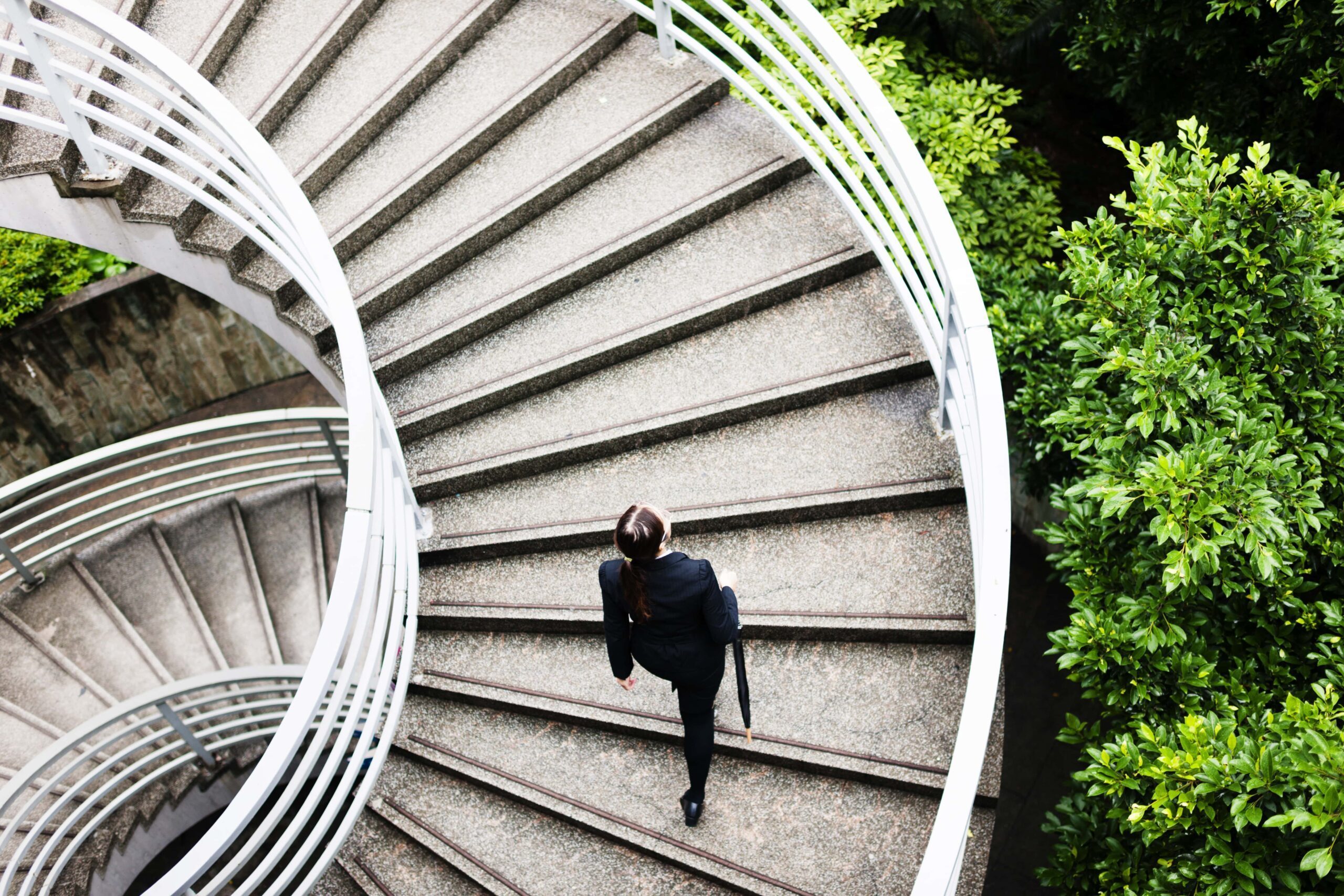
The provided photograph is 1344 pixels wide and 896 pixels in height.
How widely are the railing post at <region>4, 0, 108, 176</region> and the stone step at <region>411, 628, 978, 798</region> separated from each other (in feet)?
9.40

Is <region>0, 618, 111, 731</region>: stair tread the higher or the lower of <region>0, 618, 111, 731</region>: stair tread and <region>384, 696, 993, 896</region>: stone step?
the higher

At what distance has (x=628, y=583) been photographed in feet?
11.1

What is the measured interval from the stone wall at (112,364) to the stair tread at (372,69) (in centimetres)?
355

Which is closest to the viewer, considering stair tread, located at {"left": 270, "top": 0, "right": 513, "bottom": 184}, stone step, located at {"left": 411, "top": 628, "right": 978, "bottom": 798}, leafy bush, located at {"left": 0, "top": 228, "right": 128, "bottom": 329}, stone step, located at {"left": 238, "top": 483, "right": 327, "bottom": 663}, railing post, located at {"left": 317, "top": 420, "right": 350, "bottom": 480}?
stone step, located at {"left": 411, "top": 628, "right": 978, "bottom": 798}

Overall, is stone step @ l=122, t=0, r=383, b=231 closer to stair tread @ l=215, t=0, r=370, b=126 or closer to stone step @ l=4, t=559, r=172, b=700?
stair tread @ l=215, t=0, r=370, b=126

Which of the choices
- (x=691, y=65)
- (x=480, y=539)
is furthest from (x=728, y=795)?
(x=691, y=65)

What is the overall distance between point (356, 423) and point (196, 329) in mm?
6440

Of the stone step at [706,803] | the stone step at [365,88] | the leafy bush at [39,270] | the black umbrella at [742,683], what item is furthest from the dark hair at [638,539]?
the leafy bush at [39,270]

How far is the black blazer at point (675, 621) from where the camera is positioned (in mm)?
3342

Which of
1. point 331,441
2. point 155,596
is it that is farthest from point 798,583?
point 155,596

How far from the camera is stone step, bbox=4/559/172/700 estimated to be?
689cm

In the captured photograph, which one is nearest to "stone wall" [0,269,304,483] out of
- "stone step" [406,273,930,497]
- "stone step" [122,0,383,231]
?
"stone step" [122,0,383,231]

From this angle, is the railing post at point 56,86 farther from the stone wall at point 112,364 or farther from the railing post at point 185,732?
the stone wall at point 112,364

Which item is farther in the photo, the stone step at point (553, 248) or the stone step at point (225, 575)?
the stone step at point (225, 575)
